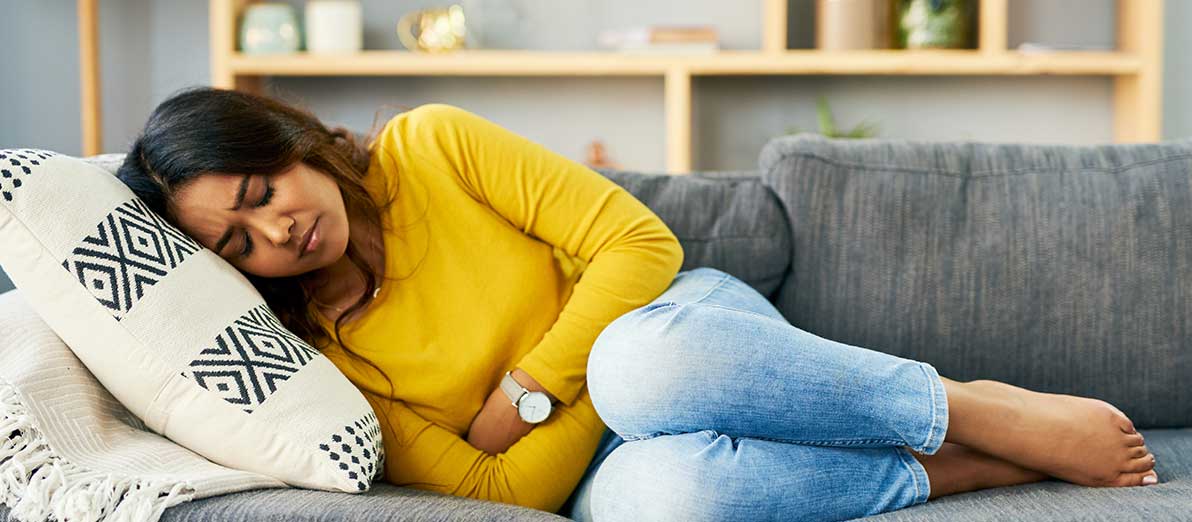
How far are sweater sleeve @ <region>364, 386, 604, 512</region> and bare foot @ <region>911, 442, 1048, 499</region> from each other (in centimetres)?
41

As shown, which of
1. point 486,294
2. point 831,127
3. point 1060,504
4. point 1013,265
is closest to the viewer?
point 1060,504

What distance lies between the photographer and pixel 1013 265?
56.4 inches

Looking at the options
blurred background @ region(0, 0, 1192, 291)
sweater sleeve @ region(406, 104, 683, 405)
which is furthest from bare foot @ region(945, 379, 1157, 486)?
blurred background @ region(0, 0, 1192, 291)

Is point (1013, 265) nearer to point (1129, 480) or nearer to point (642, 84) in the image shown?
point (1129, 480)

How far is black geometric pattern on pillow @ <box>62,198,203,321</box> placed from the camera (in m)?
1.03

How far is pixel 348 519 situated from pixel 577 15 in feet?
7.68

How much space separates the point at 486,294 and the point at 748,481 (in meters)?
0.45

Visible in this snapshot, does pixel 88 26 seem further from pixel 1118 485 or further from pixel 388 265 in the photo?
pixel 1118 485

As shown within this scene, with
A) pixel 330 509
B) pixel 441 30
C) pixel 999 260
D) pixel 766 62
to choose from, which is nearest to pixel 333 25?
pixel 441 30

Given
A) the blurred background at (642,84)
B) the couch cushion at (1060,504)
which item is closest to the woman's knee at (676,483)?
the couch cushion at (1060,504)

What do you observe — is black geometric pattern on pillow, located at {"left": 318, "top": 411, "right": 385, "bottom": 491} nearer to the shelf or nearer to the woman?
the woman

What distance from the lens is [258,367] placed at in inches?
41.4

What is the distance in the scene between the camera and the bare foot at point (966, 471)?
1096mm

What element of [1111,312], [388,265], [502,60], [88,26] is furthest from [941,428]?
[88,26]
